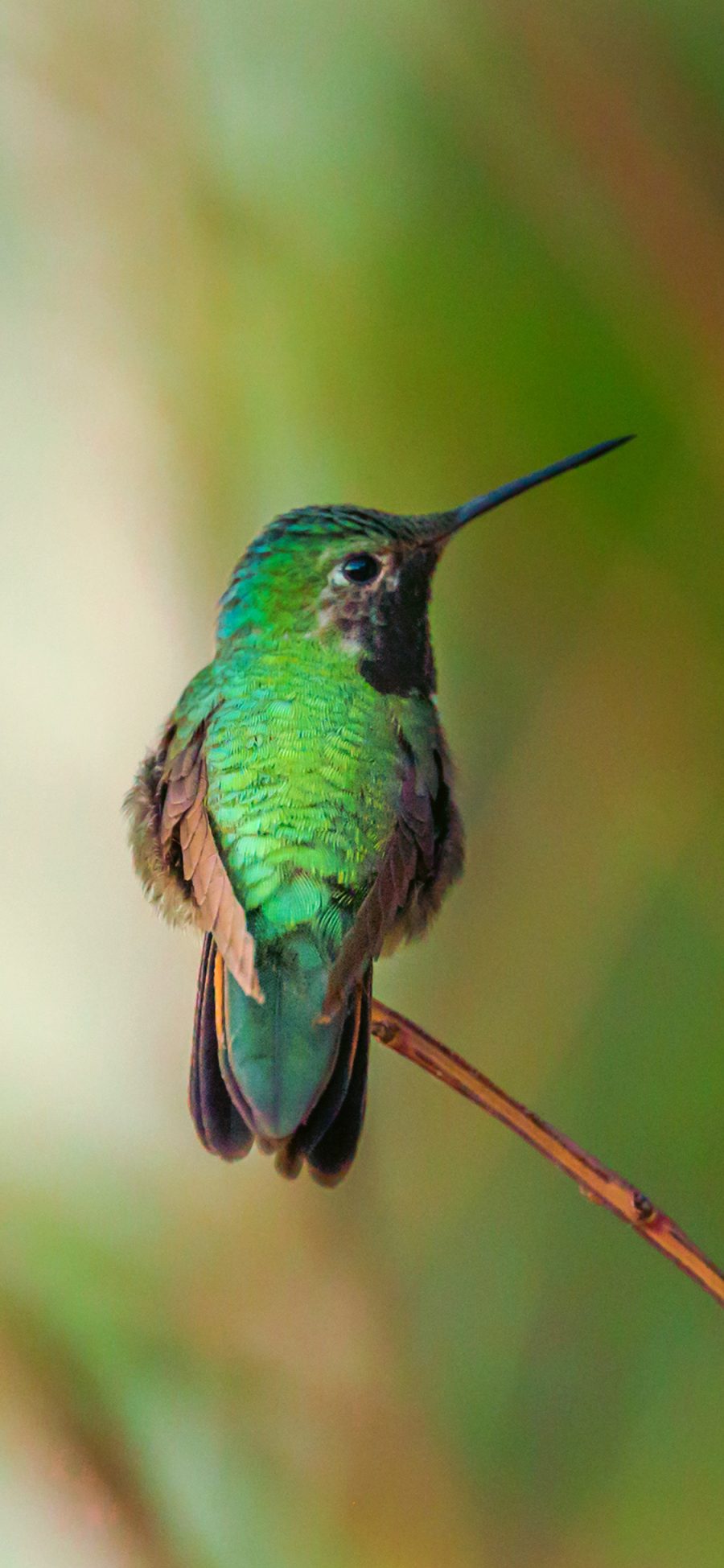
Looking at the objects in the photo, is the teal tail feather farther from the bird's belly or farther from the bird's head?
the bird's head

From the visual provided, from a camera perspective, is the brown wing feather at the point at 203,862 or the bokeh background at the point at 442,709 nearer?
the brown wing feather at the point at 203,862

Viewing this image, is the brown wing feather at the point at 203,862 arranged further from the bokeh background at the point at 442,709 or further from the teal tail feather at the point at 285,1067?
the bokeh background at the point at 442,709

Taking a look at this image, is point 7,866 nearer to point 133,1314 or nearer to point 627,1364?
point 133,1314

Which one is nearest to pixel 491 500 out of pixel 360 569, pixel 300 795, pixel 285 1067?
pixel 360 569

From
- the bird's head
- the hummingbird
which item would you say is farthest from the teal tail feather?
the bird's head

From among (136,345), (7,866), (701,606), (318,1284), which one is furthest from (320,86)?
(318,1284)

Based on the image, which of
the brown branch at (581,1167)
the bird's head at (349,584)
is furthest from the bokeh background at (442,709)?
the brown branch at (581,1167)
